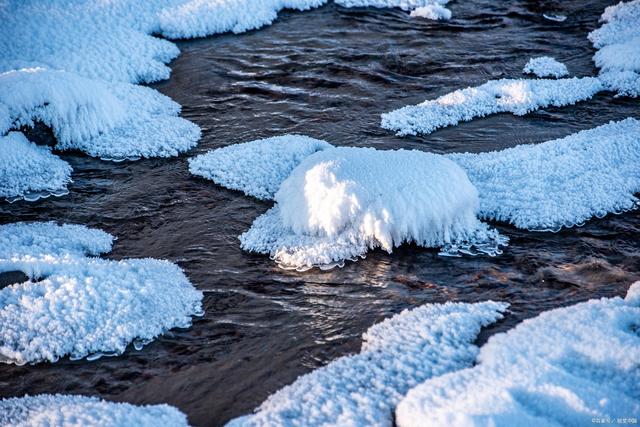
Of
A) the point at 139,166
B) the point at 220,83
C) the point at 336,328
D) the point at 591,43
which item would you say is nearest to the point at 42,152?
the point at 139,166

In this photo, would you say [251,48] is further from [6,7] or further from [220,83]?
[6,7]

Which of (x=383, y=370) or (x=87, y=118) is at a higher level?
(x=87, y=118)

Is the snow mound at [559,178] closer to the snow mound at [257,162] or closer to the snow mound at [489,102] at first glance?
the snow mound at [489,102]

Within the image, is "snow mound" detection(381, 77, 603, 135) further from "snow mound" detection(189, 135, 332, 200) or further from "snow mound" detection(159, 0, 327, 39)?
"snow mound" detection(159, 0, 327, 39)

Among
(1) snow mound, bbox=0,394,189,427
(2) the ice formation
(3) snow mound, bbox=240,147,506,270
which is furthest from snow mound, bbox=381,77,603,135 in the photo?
(1) snow mound, bbox=0,394,189,427

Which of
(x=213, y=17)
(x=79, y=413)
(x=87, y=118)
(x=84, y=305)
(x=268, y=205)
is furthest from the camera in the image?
(x=213, y=17)

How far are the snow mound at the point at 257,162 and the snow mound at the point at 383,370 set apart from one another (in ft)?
5.94

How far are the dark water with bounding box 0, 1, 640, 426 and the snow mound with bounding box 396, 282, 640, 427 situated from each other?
13.6 inches

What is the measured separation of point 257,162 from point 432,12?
376 cm

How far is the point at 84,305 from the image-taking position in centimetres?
364

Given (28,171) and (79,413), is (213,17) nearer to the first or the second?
(28,171)

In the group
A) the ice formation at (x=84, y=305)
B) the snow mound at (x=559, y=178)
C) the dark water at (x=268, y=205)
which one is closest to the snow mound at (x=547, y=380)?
the dark water at (x=268, y=205)

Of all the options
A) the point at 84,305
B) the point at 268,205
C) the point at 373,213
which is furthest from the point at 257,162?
the point at 84,305

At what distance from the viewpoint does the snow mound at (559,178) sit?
4508 mm
